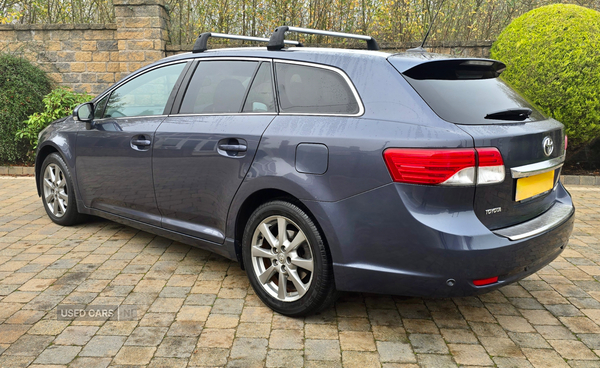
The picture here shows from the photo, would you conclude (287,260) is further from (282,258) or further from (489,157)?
(489,157)

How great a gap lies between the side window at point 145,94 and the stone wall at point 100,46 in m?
4.96

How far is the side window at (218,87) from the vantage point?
3639 mm

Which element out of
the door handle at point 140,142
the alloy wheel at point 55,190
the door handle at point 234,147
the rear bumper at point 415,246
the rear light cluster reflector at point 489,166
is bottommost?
the alloy wheel at point 55,190

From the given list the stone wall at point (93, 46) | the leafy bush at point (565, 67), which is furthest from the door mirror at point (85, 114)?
the leafy bush at point (565, 67)

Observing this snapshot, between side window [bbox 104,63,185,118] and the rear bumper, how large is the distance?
1.83 m

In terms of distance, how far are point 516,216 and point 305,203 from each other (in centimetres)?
118

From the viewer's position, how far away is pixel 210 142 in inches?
141

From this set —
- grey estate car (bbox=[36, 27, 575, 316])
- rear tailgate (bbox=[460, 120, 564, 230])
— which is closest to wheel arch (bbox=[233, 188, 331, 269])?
grey estate car (bbox=[36, 27, 575, 316])

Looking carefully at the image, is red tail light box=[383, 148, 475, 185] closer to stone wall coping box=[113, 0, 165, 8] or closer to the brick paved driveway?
the brick paved driveway

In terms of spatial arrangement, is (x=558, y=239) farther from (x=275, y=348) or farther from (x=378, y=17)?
(x=378, y=17)

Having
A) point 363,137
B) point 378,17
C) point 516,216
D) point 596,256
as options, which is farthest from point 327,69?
point 378,17

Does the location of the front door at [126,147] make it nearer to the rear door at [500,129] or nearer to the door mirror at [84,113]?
the door mirror at [84,113]

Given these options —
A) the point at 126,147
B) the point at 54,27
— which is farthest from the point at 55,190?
the point at 54,27

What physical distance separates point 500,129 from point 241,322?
1902 millimetres
